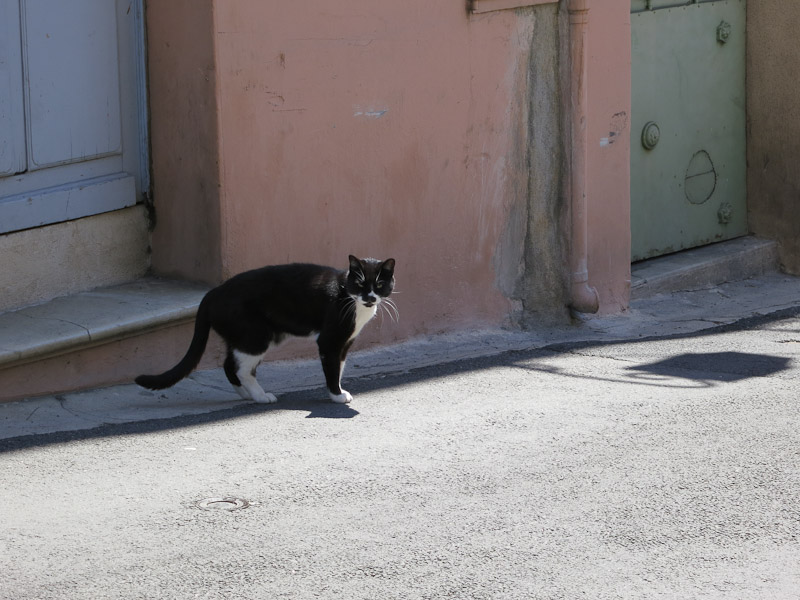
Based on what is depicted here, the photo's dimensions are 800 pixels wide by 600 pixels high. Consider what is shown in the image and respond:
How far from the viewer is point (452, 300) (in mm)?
8383

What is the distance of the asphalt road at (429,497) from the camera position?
4406 millimetres

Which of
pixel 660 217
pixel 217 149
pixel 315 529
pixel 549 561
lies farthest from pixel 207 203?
pixel 660 217

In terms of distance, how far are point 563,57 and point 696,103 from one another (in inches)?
101

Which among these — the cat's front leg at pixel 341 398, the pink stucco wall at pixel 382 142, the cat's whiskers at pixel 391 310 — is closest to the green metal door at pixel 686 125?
the pink stucco wall at pixel 382 142

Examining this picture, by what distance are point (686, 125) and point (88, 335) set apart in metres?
6.11

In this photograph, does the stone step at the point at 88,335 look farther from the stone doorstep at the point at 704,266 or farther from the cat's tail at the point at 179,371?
the stone doorstep at the point at 704,266

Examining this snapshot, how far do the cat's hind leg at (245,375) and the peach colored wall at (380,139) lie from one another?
793 millimetres

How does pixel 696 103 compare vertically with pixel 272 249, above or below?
above

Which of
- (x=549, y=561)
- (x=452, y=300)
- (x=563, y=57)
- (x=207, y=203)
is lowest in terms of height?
(x=549, y=561)

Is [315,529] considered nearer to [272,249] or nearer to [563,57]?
[272,249]

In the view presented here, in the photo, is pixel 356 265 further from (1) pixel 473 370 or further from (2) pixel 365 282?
(1) pixel 473 370

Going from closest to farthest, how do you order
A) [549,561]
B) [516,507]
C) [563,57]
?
[549,561] < [516,507] < [563,57]

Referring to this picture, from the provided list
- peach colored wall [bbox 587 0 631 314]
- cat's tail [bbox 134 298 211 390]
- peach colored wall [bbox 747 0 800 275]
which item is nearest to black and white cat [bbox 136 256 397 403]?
cat's tail [bbox 134 298 211 390]

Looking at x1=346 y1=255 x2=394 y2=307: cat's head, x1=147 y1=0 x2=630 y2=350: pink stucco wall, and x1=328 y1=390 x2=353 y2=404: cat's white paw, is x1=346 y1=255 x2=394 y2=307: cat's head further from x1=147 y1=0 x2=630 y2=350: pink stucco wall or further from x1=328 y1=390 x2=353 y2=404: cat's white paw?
x1=147 y1=0 x2=630 y2=350: pink stucco wall
